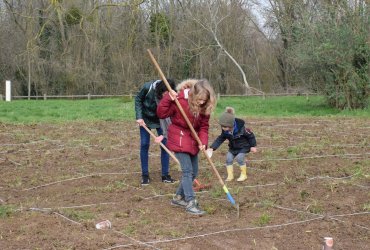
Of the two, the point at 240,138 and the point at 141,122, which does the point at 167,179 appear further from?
the point at 240,138

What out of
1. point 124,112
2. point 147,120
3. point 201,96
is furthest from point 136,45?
point 201,96

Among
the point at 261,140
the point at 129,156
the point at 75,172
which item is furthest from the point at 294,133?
the point at 75,172

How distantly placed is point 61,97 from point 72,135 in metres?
18.8

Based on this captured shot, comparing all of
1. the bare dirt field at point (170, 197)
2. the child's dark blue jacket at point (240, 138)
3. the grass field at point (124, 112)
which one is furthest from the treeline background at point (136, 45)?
the child's dark blue jacket at point (240, 138)

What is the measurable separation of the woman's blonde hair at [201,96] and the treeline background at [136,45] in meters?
22.4

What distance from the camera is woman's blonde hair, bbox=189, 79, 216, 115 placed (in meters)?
4.78

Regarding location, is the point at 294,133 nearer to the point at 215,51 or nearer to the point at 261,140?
the point at 261,140

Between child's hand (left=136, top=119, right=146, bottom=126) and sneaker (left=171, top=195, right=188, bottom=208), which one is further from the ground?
child's hand (left=136, top=119, right=146, bottom=126)

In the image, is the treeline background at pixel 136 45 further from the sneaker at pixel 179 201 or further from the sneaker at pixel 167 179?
the sneaker at pixel 179 201

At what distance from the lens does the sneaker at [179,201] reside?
5184 mm

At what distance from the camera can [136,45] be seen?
3102 cm

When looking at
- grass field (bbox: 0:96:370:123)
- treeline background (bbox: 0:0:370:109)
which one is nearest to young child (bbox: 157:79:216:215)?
grass field (bbox: 0:96:370:123)

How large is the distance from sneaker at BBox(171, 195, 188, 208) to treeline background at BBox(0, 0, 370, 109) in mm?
22277

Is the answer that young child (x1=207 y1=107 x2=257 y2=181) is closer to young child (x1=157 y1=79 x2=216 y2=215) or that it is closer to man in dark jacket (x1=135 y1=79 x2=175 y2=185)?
man in dark jacket (x1=135 y1=79 x2=175 y2=185)
